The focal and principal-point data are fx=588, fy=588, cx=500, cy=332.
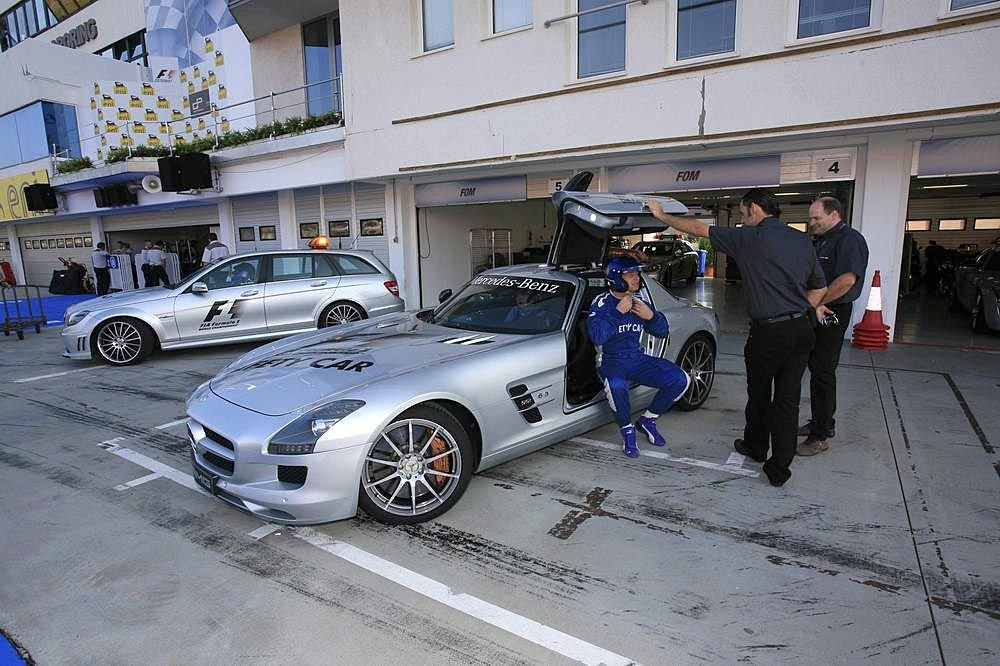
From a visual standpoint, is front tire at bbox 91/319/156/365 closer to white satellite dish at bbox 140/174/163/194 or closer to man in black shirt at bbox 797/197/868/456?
man in black shirt at bbox 797/197/868/456

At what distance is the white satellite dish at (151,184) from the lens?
15.0 meters

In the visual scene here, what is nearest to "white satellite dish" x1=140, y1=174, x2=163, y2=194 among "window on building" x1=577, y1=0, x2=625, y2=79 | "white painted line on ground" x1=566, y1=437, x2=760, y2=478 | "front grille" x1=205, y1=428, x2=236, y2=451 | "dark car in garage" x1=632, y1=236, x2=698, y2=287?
"window on building" x1=577, y1=0, x2=625, y2=79

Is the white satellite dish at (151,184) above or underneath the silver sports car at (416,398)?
above

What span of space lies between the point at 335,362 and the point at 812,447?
3.39m

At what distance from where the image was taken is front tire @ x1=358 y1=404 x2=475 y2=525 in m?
3.14

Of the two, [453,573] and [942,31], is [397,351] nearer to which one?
[453,573]

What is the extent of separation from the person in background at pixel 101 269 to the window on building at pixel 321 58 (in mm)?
8423

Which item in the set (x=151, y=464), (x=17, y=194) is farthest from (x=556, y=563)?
(x=17, y=194)

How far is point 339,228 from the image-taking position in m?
13.8

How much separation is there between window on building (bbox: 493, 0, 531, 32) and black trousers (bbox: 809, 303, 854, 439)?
710 centimetres

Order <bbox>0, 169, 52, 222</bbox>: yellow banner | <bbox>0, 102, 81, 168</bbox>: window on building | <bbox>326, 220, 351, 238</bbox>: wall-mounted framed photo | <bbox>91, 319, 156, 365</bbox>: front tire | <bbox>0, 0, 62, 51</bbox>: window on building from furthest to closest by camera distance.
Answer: <bbox>0, 0, 62, 51</bbox>: window on building, <bbox>0, 102, 81, 168</bbox>: window on building, <bbox>0, 169, 52, 222</bbox>: yellow banner, <bbox>326, 220, 351, 238</bbox>: wall-mounted framed photo, <bbox>91, 319, 156, 365</bbox>: front tire

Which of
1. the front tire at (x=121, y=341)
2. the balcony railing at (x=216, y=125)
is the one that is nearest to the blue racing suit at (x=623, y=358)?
the front tire at (x=121, y=341)

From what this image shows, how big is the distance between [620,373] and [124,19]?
2307 cm

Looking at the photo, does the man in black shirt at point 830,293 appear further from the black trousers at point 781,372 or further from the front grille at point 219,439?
the front grille at point 219,439
